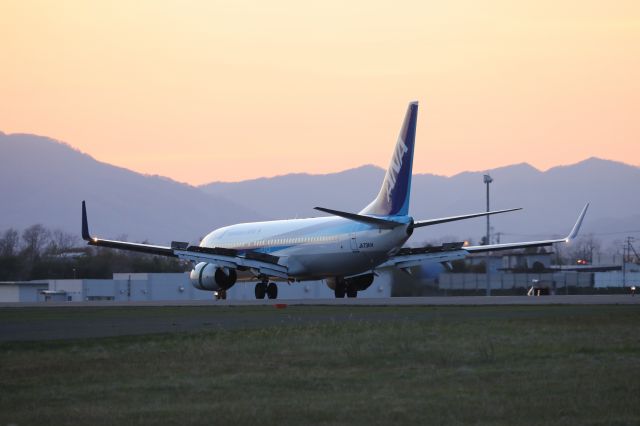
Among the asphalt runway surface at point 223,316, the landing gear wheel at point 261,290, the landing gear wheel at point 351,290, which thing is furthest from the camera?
the landing gear wheel at point 351,290

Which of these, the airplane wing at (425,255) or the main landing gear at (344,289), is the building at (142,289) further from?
the airplane wing at (425,255)

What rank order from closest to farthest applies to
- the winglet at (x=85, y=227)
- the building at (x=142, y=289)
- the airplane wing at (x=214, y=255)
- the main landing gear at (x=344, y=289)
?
the winglet at (x=85, y=227), the airplane wing at (x=214, y=255), the main landing gear at (x=344, y=289), the building at (x=142, y=289)

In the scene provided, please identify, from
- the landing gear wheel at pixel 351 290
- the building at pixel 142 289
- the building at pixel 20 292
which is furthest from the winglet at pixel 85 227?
the building at pixel 20 292

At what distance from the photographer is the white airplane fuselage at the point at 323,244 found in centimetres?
5062

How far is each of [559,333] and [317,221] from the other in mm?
31720

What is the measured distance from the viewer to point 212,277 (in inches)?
2169

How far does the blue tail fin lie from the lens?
163ft

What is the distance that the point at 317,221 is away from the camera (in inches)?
2169

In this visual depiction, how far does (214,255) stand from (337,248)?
17.0 feet

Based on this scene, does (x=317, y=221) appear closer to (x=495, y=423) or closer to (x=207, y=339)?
(x=207, y=339)

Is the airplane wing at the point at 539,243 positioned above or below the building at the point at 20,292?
above

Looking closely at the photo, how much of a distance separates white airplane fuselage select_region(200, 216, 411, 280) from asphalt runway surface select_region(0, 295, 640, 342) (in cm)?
1000

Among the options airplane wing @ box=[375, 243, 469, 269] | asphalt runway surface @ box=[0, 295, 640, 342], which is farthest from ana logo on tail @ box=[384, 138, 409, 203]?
asphalt runway surface @ box=[0, 295, 640, 342]

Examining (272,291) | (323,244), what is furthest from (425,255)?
(272,291)
